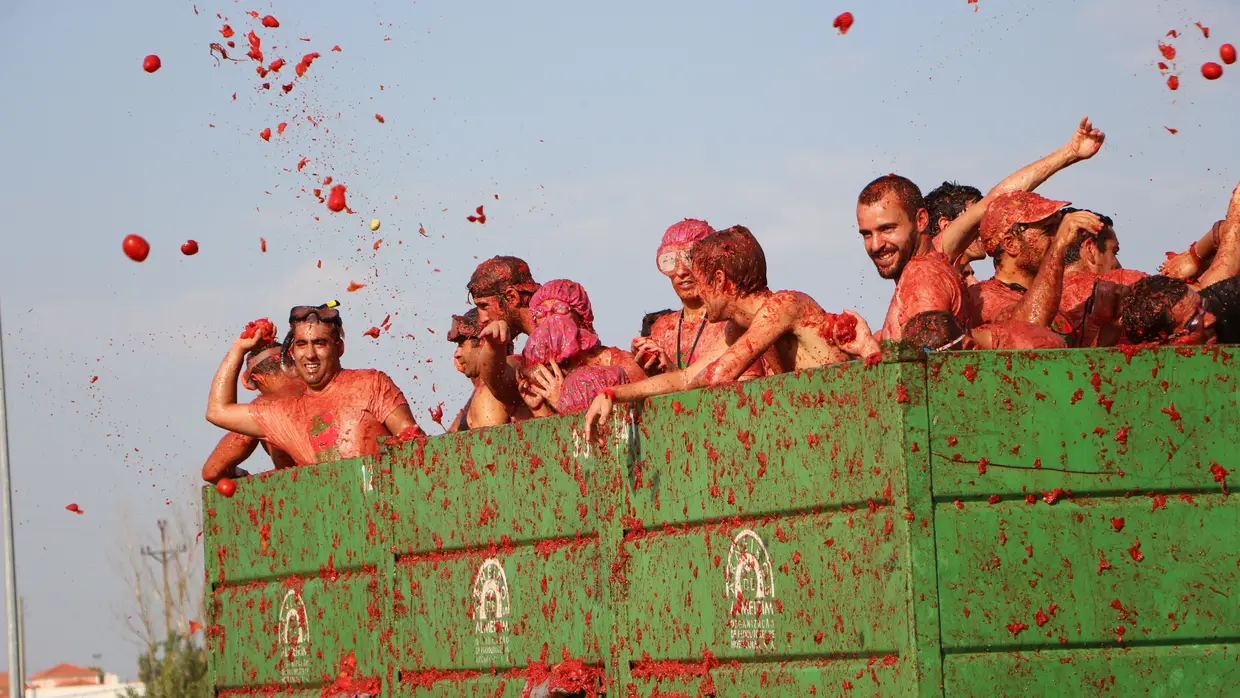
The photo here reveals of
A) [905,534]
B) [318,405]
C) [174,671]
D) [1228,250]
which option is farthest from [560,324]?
[174,671]

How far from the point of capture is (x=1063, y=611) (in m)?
4.27

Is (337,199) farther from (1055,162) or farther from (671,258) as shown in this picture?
(1055,162)

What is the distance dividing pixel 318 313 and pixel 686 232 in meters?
1.85

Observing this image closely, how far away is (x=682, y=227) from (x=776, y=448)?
2.65m

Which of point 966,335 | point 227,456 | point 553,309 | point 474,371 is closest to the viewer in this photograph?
point 966,335

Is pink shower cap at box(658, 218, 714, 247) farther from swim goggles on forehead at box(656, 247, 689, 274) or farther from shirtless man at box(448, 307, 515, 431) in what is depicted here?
shirtless man at box(448, 307, 515, 431)

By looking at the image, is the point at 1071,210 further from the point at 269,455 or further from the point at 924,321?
the point at 269,455

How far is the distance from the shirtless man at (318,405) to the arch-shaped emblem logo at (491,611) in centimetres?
156

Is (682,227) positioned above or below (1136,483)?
above

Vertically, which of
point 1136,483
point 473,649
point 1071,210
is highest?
point 1071,210

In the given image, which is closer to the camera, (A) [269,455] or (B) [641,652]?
(B) [641,652]

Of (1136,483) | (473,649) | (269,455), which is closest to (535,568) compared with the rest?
(473,649)

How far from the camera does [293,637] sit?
722cm

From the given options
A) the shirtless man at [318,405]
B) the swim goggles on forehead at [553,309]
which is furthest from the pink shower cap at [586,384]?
the shirtless man at [318,405]
